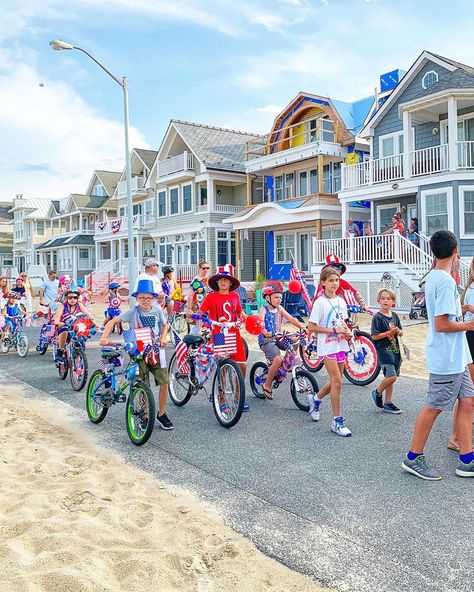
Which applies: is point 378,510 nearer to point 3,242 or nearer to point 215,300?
point 215,300

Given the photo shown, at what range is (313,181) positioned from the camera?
29047 millimetres

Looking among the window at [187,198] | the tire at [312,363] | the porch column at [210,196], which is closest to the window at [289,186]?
the porch column at [210,196]

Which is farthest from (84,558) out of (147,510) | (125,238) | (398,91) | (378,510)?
(125,238)

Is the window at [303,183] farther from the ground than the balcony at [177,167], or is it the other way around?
the balcony at [177,167]

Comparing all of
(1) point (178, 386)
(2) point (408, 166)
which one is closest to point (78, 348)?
(1) point (178, 386)

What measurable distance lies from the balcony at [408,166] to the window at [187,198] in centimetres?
1387

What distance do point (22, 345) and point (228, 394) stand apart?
7879mm

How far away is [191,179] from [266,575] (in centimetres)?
3367

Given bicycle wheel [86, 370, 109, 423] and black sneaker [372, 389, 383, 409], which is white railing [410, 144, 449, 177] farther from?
bicycle wheel [86, 370, 109, 423]

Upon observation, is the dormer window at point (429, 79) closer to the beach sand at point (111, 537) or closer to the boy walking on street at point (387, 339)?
the boy walking on street at point (387, 339)

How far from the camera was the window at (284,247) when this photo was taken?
102 ft

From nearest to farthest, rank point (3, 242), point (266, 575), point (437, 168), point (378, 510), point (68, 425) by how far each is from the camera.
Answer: point (266, 575), point (378, 510), point (68, 425), point (437, 168), point (3, 242)

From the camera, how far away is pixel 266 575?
3264 millimetres

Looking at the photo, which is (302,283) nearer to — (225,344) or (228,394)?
(225,344)
